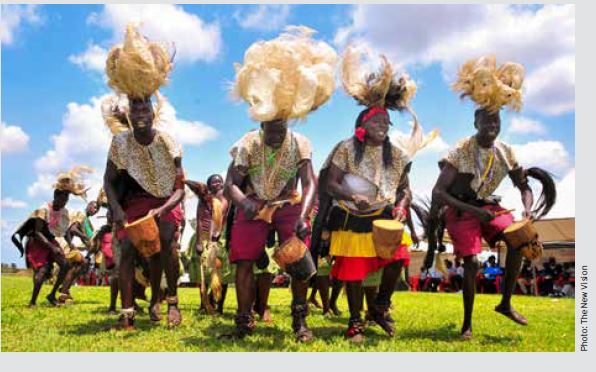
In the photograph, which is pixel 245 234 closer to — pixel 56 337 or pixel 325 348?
pixel 325 348

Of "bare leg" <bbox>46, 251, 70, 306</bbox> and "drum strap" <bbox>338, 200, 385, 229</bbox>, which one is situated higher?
"drum strap" <bbox>338, 200, 385, 229</bbox>

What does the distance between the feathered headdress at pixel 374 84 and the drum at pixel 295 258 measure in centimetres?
153

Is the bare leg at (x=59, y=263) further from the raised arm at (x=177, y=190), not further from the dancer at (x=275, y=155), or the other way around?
the dancer at (x=275, y=155)

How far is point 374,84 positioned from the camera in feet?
17.2

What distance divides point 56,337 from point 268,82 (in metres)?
3.03

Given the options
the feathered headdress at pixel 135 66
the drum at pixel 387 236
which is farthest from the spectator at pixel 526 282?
the feathered headdress at pixel 135 66

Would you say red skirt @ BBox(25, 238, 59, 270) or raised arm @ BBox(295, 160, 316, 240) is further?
red skirt @ BBox(25, 238, 59, 270)

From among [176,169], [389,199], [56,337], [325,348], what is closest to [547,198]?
[389,199]

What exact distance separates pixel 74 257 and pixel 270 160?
19.3ft

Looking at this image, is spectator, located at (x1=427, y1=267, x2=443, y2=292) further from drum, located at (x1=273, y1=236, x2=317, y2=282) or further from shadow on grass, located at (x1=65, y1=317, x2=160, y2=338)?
drum, located at (x1=273, y1=236, x2=317, y2=282)

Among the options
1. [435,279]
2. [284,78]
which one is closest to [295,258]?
[284,78]

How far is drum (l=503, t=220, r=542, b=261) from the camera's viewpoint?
17.8 ft

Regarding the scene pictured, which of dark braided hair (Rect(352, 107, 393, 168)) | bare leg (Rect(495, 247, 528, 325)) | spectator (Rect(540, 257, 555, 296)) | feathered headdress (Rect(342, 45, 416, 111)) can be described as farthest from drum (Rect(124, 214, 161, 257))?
spectator (Rect(540, 257, 555, 296))

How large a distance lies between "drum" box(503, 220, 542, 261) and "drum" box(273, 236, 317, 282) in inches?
80.6
